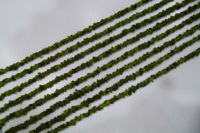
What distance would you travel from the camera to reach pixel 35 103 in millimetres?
5789

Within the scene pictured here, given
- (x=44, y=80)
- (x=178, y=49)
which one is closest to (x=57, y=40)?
(x=44, y=80)

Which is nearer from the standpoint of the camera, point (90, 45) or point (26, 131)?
point (26, 131)

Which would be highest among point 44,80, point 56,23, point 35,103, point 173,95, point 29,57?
point 56,23

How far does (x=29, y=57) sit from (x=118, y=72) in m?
2.15

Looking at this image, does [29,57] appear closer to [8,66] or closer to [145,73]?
[8,66]

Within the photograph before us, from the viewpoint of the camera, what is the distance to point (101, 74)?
5957 millimetres

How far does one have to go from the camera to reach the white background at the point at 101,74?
18.5 ft

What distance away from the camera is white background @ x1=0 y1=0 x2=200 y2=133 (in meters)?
5.65

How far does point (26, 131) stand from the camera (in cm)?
571

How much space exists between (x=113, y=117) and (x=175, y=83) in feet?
5.41

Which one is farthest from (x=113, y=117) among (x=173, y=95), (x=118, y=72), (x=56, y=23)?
(x=56, y=23)

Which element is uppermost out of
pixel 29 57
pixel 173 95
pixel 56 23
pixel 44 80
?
pixel 56 23

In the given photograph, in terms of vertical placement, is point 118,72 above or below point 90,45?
below

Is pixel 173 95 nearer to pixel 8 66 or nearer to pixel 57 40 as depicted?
pixel 57 40
